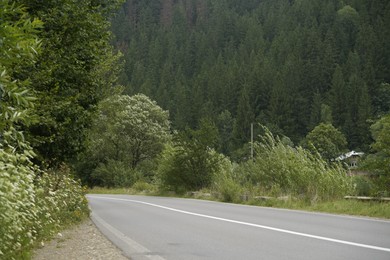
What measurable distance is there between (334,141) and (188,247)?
80.4 metres

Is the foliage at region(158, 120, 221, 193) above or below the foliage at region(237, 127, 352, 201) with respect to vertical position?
above

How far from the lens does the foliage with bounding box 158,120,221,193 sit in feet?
100

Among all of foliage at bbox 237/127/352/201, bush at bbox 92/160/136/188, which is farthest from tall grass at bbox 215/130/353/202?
bush at bbox 92/160/136/188

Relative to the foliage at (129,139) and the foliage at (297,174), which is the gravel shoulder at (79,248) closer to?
the foliage at (297,174)

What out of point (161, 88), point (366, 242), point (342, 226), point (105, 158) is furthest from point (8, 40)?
point (161, 88)

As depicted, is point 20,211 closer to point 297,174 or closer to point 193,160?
point 297,174

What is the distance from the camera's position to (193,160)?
31047 millimetres

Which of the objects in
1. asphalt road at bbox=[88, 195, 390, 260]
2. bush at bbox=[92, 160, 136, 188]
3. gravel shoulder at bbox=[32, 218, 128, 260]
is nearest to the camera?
asphalt road at bbox=[88, 195, 390, 260]

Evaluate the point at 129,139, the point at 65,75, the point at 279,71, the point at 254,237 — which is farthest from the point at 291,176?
the point at 279,71

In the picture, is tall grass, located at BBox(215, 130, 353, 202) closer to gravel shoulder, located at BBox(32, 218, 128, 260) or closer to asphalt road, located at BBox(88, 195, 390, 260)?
asphalt road, located at BBox(88, 195, 390, 260)

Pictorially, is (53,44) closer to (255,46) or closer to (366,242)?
(366,242)

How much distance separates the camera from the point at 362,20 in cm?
13050

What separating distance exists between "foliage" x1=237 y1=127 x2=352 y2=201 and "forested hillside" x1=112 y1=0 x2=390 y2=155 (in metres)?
68.9

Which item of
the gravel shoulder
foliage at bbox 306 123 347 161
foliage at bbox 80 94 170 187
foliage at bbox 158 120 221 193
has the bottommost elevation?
the gravel shoulder
